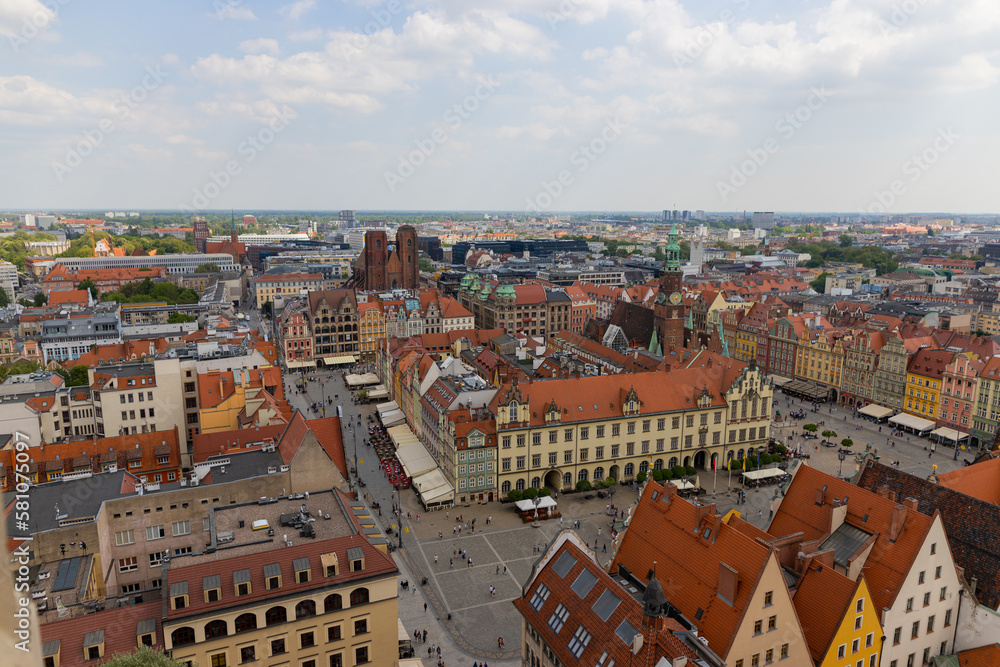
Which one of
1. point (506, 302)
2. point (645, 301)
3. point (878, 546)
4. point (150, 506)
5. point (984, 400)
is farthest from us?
point (645, 301)

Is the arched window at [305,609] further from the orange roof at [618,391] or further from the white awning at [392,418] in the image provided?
the white awning at [392,418]

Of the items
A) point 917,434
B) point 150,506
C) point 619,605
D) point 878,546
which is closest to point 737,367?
point 917,434

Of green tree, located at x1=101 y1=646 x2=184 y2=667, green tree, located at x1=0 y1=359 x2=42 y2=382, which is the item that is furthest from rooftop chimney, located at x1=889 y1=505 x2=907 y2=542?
green tree, located at x1=0 y1=359 x2=42 y2=382

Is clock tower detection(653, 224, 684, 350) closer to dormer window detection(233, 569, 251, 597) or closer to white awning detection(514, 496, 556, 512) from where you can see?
white awning detection(514, 496, 556, 512)

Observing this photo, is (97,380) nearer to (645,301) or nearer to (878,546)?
(878,546)

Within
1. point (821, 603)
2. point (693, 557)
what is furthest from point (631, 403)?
point (821, 603)

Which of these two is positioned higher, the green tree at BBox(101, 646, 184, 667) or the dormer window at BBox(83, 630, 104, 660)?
the green tree at BBox(101, 646, 184, 667)
